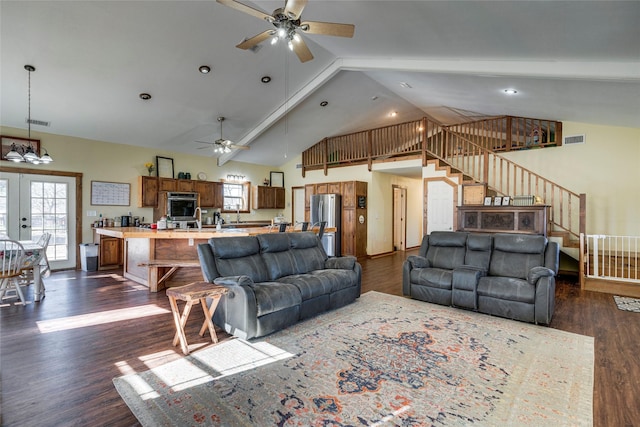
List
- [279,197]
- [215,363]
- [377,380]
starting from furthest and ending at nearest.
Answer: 1. [279,197]
2. [215,363]
3. [377,380]

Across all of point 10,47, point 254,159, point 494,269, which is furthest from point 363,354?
point 254,159

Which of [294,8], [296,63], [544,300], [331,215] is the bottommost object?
[544,300]

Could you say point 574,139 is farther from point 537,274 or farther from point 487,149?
point 537,274

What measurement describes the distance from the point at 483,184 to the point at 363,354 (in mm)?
5439

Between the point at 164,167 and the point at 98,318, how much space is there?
16.4 feet

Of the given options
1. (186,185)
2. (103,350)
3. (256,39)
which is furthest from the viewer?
(186,185)

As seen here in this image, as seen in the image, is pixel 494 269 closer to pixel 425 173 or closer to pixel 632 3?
pixel 632 3

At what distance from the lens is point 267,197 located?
32.5ft

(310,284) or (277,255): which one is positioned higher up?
(277,255)

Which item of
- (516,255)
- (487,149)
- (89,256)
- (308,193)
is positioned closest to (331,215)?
(308,193)

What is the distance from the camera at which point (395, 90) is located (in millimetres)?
6957

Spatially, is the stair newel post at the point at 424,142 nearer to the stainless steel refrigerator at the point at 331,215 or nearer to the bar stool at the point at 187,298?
the stainless steel refrigerator at the point at 331,215

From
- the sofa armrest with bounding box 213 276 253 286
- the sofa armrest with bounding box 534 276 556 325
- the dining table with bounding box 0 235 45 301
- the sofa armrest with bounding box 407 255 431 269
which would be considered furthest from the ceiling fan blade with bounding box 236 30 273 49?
the sofa armrest with bounding box 534 276 556 325

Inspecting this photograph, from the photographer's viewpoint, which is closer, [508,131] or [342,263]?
[342,263]
